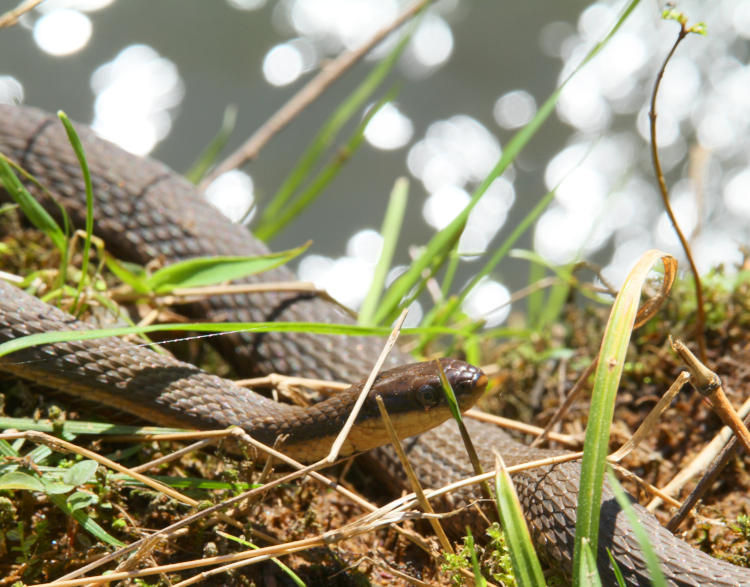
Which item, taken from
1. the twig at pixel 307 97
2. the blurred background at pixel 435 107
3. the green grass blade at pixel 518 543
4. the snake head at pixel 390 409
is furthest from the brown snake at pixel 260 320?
the blurred background at pixel 435 107

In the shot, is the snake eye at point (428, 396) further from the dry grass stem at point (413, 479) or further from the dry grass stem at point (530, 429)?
the dry grass stem at point (530, 429)

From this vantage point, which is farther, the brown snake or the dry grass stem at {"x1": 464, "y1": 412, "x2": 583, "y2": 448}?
the dry grass stem at {"x1": 464, "y1": 412, "x2": 583, "y2": 448}

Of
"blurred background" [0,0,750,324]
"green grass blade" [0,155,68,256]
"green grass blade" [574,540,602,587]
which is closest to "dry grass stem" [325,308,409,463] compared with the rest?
"green grass blade" [574,540,602,587]

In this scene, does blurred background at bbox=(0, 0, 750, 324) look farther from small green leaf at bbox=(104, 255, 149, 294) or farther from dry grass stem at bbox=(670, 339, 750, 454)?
dry grass stem at bbox=(670, 339, 750, 454)

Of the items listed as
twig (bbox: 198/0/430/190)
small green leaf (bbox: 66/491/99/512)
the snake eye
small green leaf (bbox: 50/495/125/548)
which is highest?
twig (bbox: 198/0/430/190)

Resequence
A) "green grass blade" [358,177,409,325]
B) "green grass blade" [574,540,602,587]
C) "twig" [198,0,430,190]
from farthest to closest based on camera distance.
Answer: "twig" [198,0,430,190] → "green grass blade" [358,177,409,325] → "green grass blade" [574,540,602,587]

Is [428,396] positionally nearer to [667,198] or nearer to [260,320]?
[667,198]
